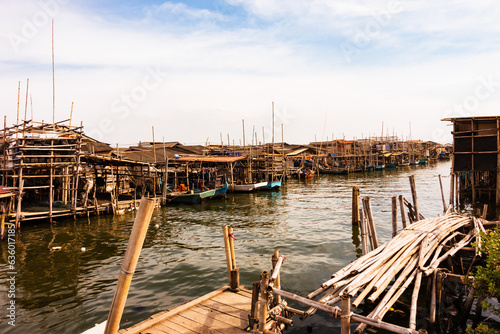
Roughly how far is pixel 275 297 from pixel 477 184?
807 inches

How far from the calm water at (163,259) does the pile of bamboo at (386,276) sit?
185 cm

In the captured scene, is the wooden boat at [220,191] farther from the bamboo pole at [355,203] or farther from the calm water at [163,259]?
the bamboo pole at [355,203]

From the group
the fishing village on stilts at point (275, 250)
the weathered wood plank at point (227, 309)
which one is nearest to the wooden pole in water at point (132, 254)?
the fishing village on stilts at point (275, 250)

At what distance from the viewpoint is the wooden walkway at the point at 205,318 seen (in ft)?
18.2

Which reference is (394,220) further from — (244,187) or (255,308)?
(244,187)

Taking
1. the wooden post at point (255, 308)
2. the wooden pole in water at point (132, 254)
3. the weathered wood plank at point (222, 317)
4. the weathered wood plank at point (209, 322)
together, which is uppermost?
the wooden pole in water at point (132, 254)

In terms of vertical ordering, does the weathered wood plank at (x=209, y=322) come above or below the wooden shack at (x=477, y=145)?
below

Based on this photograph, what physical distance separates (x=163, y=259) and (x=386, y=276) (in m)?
8.57

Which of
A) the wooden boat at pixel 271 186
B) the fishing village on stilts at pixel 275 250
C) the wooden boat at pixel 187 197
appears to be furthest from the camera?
the wooden boat at pixel 271 186

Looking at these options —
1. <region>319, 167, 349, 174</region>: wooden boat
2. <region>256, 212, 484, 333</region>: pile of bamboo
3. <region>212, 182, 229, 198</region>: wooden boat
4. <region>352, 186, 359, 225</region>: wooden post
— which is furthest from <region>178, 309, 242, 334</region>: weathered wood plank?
<region>319, 167, 349, 174</region>: wooden boat

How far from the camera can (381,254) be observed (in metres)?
7.04

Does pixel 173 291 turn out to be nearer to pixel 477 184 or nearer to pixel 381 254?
pixel 381 254

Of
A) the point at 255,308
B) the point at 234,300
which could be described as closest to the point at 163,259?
the point at 234,300

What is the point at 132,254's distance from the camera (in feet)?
Result: 10.6
